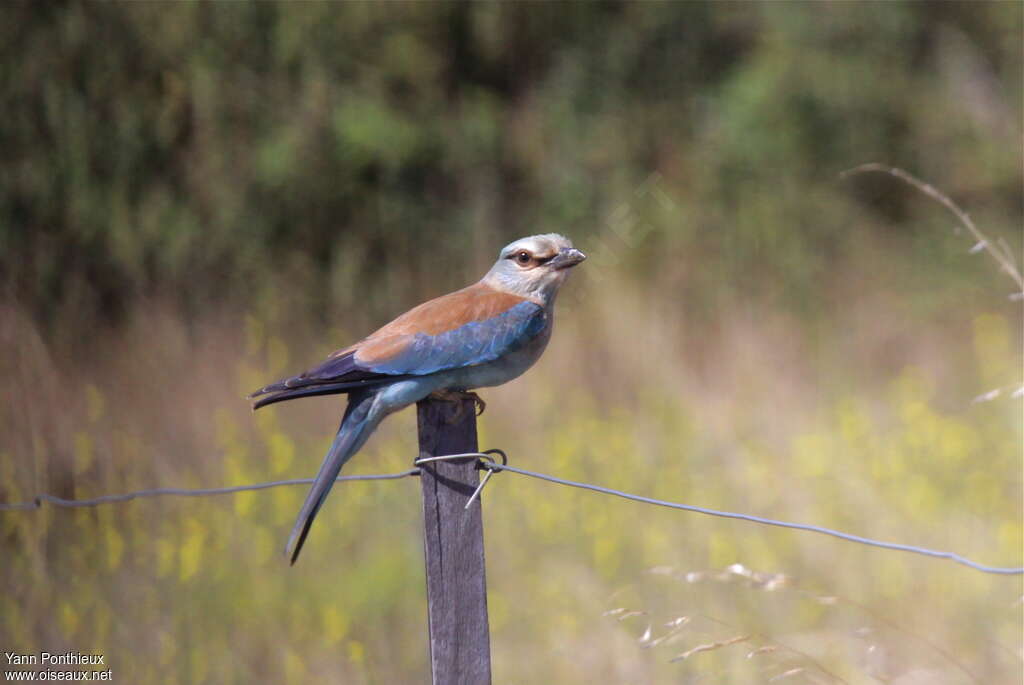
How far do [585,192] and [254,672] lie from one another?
234 inches

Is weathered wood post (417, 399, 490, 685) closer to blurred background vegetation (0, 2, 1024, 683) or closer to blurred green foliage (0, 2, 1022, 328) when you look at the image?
blurred background vegetation (0, 2, 1024, 683)

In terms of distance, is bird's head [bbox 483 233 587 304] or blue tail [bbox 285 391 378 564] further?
bird's head [bbox 483 233 587 304]

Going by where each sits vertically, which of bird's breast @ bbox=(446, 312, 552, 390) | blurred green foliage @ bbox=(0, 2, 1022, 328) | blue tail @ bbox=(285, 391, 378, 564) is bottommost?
blue tail @ bbox=(285, 391, 378, 564)

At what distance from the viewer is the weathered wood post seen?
101 inches

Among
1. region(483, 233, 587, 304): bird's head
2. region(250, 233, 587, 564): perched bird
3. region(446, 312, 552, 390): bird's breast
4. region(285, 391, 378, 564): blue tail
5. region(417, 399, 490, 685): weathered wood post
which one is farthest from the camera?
region(483, 233, 587, 304): bird's head

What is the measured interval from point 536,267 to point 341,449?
85 centimetres

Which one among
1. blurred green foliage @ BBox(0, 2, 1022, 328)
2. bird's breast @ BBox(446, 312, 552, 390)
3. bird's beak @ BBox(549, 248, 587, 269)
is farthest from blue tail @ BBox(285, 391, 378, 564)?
blurred green foliage @ BBox(0, 2, 1022, 328)

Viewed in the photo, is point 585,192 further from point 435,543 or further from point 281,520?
point 435,543

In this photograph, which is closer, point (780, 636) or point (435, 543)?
point (435, 543)

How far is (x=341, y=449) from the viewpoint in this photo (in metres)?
3.07

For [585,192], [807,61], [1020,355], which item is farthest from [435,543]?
[807,61]

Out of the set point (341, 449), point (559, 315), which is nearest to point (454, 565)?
point (341, 449)

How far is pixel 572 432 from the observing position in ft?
18.7

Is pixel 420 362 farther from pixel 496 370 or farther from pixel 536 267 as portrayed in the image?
pixel 536 267
